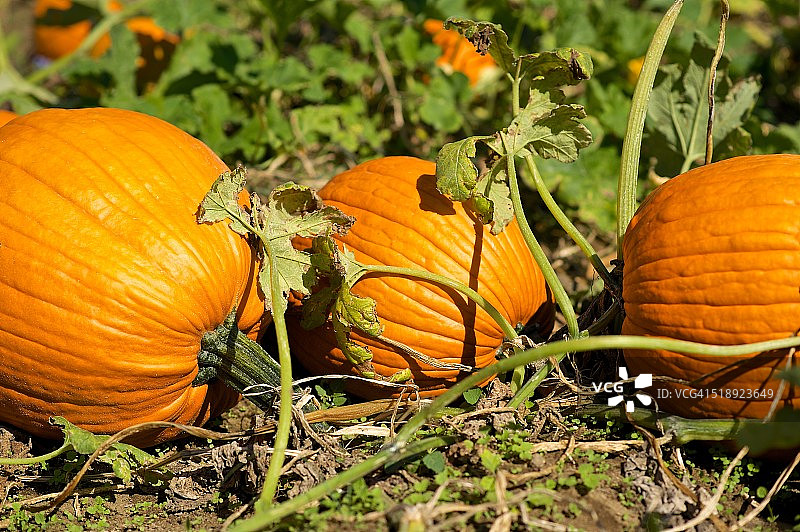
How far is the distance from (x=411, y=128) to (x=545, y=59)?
2020 millimetres

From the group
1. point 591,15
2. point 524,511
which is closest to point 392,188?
point 524,511

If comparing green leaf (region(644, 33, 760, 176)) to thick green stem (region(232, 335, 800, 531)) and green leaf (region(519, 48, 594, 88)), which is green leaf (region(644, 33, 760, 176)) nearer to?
green leaf (region(519, 48, 594, 88))

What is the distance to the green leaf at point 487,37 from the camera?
276cm

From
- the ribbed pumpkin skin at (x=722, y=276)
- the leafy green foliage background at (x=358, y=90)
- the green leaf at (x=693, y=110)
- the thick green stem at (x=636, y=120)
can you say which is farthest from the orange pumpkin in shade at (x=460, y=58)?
the ribbed pumpkin skin at (x=722, y=276)

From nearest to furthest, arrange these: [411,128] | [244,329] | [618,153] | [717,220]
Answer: [717,220] < [244,329] < [618,153] < [411,128]

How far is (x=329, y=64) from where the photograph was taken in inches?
177

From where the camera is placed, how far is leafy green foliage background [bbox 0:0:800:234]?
4.22 metres

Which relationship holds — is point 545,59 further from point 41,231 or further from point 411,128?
point 411,128

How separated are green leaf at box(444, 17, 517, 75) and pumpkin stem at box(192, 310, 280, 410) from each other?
1217 mm

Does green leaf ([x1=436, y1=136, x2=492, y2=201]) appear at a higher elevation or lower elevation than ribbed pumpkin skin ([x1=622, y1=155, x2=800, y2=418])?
higher

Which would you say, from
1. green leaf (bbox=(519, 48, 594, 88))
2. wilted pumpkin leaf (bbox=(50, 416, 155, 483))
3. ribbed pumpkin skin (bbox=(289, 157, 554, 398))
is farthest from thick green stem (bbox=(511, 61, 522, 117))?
wilted pumpkin leaf (bbox=(50, 416, 155, 483))

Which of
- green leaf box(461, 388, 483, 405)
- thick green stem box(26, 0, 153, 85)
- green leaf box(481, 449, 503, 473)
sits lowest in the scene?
green leaf box(481, 449, 503, 473)

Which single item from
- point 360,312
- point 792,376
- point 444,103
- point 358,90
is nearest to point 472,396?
point 360,312

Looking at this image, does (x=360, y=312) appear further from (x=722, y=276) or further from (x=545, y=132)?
(x=722, y=276)
